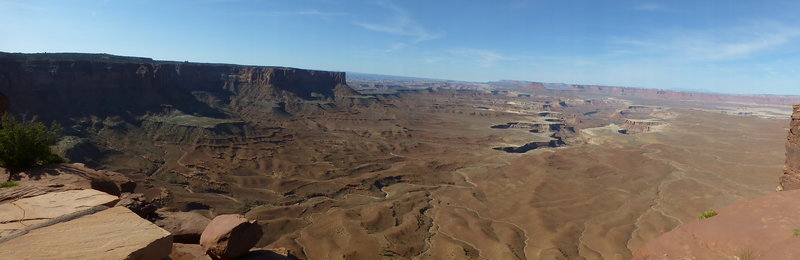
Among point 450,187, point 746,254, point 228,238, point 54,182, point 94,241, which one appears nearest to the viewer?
point 94,241

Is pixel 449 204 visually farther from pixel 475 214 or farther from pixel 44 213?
pixel 44 213

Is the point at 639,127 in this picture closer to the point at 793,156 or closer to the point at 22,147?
the point at 793,156

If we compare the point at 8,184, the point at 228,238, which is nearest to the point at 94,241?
the point at 228,238

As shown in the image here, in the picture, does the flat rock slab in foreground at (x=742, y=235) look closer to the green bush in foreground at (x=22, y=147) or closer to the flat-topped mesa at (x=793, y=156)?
the flat-topped mesa at (x=793, y=156)

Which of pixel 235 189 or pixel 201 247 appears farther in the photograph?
pixel 235 189

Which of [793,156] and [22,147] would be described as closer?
[793,156]

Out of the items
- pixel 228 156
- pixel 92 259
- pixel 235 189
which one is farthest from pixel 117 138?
pixel 92 259

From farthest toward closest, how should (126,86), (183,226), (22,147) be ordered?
(126,86) → (22,147) → (183,226)
